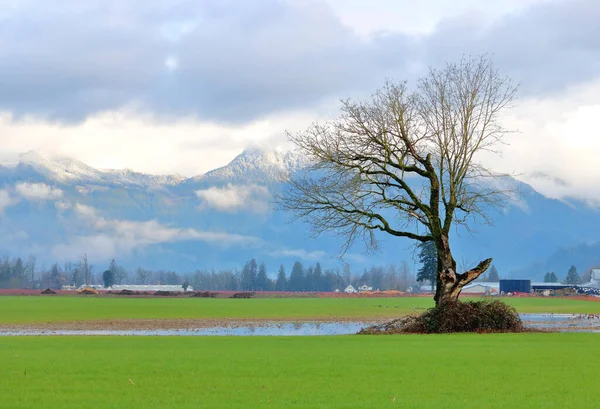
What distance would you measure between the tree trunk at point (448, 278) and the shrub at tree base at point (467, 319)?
962mm

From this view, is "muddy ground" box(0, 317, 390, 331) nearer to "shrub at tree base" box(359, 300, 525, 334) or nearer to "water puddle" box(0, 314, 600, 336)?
"water puddle" box(0, 314, 600, 336)

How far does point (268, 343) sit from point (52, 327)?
25694 mm

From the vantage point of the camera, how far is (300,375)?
22156 mm

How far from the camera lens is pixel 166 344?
1312 inches

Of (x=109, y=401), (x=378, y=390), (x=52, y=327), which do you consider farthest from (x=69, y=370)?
(x=52, y=327)

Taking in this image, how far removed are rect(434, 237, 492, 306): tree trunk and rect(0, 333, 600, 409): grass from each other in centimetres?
1126

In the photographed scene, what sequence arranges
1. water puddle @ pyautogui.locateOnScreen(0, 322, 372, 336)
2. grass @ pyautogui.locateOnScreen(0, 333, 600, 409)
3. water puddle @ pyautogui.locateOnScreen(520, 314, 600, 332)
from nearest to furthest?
grass @ pyautogui.locateOnScreen(0, 333, 600, 409)
water puddle @ pyautogui.locateOnScreen(0, 322, 372, 336)
water puddle @ pyautogui.locateOnScreen(520, 314, 600, 332)

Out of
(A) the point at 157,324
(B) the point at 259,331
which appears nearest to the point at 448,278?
(B) the point at 259,331

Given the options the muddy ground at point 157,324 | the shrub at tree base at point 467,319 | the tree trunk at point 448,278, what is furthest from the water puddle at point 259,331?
the tree trunk at point 448,278

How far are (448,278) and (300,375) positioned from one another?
79.7ft

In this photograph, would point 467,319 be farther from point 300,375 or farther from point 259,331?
point 300,375

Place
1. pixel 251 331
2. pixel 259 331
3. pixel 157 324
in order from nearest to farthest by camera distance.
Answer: pixel 259 331 < pixel 251 331 < pixel 157 324

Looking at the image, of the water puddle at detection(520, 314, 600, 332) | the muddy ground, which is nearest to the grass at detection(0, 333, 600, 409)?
the water puddle at detection(520, 314, 600, 332)

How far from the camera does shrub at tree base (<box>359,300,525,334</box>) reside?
1689 inches
